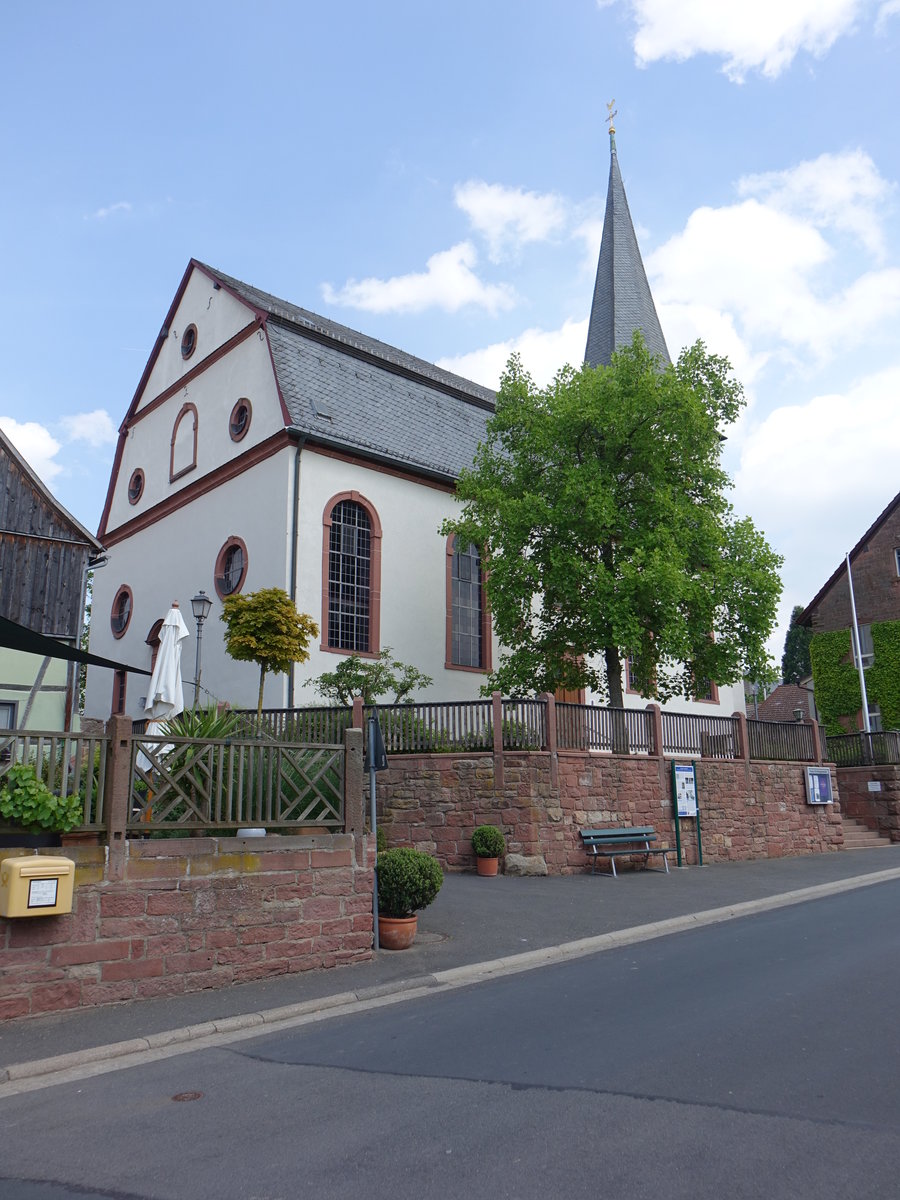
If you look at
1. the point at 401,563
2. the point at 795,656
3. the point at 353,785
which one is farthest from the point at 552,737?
the point at 795,656

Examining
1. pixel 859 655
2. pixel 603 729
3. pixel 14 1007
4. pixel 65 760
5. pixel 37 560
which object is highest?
pixel 37 560

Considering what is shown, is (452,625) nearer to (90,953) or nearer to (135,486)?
(135,486)

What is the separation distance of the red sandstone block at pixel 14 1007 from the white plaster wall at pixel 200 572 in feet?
Result: 42.7

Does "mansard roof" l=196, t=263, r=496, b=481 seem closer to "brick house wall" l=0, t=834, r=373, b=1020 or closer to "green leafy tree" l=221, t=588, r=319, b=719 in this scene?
"green leafy tree" l=221, t=588, r=319, b=719

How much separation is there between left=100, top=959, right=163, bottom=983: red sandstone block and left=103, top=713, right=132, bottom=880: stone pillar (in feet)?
2.25

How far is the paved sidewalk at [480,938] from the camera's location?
7289 millimetres

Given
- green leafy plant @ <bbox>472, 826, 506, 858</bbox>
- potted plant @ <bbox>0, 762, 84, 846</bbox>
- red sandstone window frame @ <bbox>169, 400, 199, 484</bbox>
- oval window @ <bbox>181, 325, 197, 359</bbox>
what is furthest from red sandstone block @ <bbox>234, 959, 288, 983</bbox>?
oval window @ <bbox>181, 325, 197, 359</bbox>

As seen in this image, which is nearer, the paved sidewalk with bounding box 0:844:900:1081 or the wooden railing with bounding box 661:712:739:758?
the paved sidewalk with bounding box 0:844:900:1081

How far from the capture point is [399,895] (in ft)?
33.4

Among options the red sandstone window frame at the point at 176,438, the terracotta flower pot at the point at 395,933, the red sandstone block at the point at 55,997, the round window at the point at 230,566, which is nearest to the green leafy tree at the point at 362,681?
the round window at the point at 230,566

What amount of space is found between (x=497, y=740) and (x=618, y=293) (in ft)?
85.2

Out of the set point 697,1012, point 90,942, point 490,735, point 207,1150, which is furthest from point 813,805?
point 207,1150

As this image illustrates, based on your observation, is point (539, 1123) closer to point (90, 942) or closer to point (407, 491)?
point (90, 942)

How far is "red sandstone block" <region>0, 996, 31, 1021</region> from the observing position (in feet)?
24.2
